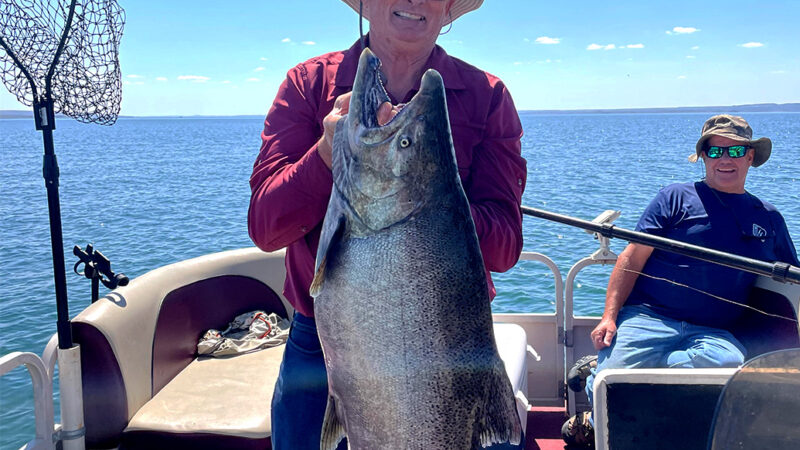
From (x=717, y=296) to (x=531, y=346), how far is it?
1.47 m

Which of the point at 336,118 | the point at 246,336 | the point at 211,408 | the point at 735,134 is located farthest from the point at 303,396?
the point at 735,134

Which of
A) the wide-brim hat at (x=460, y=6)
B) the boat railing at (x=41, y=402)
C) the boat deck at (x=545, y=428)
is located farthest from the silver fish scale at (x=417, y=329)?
the boat deck at (x=545, y=428)

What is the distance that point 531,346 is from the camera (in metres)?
5.23

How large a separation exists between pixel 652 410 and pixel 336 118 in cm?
176

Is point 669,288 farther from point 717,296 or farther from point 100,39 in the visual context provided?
point 100,39

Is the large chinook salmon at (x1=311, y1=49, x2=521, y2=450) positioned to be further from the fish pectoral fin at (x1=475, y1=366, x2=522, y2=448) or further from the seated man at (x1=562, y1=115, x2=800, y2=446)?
the seated man at (x1=562, y1=115, x2=800, y2=446)

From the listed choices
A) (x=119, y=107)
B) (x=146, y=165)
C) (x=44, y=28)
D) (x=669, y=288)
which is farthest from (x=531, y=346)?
(x=146, y=165)

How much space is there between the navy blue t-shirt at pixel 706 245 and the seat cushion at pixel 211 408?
290cm

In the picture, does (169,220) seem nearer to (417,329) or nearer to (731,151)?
(731,151)

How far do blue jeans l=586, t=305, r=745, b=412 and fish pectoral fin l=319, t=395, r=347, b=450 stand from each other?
2.72 m

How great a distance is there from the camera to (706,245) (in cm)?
480

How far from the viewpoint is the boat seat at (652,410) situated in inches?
98.8

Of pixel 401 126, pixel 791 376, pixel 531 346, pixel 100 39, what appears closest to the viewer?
pixel 401 126

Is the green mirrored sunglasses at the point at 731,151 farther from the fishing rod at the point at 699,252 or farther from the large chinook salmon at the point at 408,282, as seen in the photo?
the large chinook salmon at the point at 408,282
